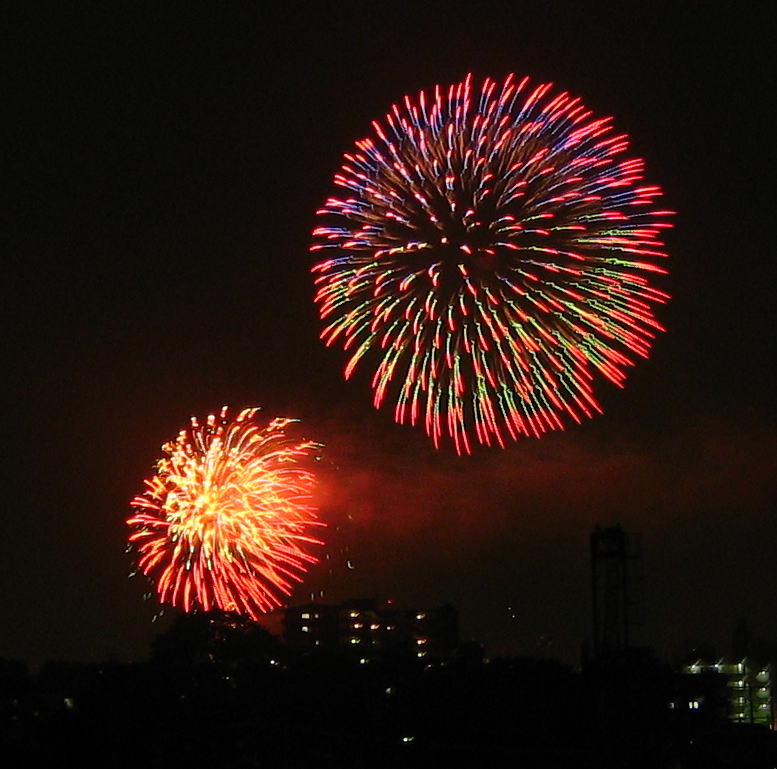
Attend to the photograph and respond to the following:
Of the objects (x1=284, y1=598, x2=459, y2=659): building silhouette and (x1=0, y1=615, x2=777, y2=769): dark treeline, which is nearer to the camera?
(x1=0, y1=615, x2=777, y2=769): dark treeline

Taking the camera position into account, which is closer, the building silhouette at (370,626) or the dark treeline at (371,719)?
the dark treeline at (371,719)

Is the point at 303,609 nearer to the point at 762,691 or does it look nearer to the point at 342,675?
the point at 762,691

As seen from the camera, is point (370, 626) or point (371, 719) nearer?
point (371, 719)

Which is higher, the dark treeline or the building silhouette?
the building silhouette

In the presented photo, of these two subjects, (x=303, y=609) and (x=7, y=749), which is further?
(x=303, y=609)

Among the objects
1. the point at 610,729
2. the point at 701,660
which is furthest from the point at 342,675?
the point at 701,660

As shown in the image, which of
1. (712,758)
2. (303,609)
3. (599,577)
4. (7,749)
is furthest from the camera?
(303,609)

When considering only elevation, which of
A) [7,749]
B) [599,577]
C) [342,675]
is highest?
[599,577]

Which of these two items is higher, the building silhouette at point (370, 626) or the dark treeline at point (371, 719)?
the building silhouette at point (370, 626)
